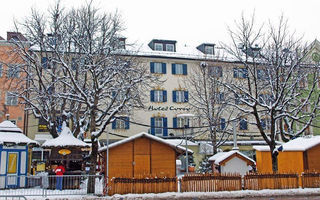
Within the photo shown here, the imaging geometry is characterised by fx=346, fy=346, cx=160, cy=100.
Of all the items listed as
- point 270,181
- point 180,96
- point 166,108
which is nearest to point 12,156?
point 270,181

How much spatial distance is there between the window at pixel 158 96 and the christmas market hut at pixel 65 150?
17366mm

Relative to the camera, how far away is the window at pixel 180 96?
41625mm

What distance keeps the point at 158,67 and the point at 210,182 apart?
74.4 ft

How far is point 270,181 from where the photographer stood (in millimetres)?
21500

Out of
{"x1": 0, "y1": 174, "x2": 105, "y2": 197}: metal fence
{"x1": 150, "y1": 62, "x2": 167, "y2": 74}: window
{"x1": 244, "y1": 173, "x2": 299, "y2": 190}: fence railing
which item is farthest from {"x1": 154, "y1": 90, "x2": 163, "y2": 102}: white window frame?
{"x1": 244, "y1": 173, "x2": 299, "y2": 190}: fence railing

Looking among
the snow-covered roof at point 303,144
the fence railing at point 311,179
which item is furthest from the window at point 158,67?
the fence railing at point 311,179

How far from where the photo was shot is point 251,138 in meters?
42.3

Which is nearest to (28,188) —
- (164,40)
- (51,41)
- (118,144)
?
(118,144)

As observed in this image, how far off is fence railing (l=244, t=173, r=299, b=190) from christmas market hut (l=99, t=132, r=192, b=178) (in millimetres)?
4911

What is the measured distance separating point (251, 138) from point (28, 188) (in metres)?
28.2

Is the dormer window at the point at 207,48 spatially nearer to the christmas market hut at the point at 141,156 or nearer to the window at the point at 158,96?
the window at the point at 158,96

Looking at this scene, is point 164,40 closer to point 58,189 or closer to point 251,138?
point 251,138

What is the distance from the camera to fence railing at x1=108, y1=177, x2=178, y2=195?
65.7ft

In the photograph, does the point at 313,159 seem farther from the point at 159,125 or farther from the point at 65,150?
the point at 159,125
